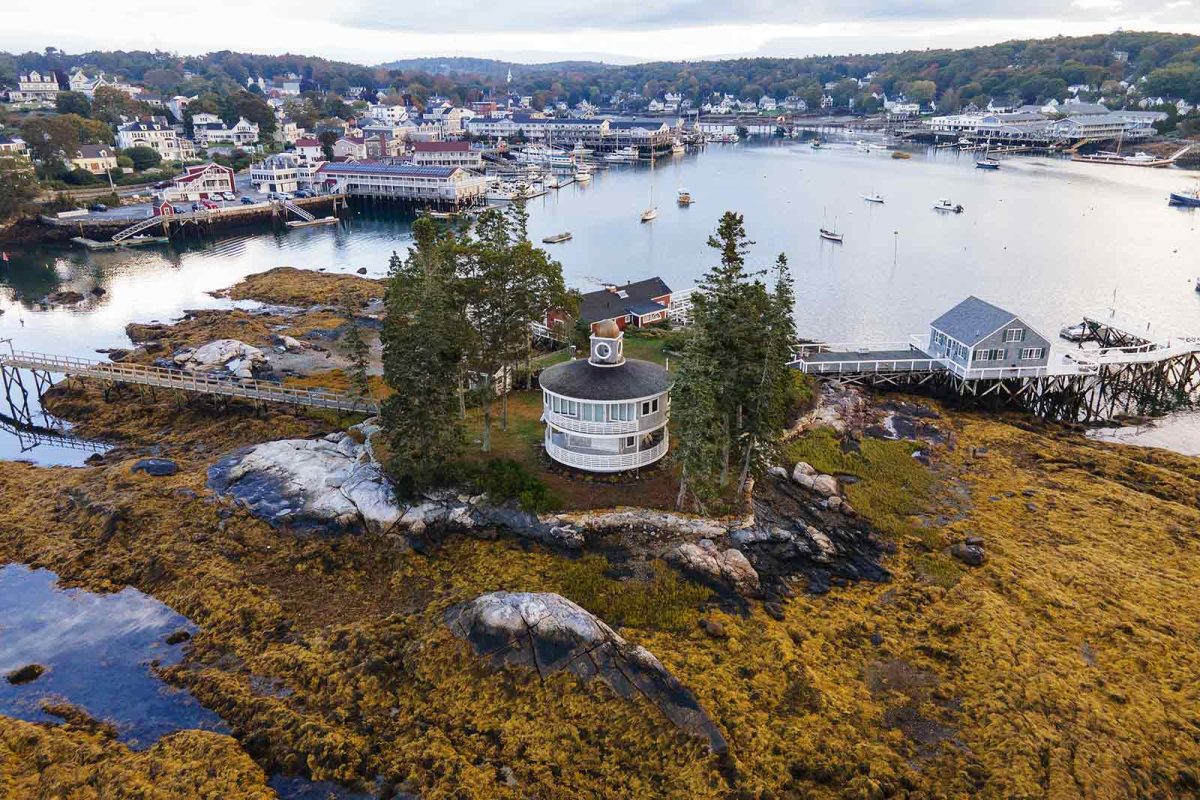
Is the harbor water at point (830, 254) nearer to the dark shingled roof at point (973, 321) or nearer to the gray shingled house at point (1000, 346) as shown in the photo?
the dark shingled roof at point (973, 321)

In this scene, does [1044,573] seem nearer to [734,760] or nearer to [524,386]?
[734,760]

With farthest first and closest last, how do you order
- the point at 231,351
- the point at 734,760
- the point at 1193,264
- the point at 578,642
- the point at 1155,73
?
the point at 1155,73, the point at 1193,264, the point at 231,351, the point at 578,642, the point at 734,760

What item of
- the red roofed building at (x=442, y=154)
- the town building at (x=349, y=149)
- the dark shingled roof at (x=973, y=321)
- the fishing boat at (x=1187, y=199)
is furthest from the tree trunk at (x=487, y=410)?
the town building at (x=349, y=149)

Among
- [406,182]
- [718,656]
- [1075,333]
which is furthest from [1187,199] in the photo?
[718,656]

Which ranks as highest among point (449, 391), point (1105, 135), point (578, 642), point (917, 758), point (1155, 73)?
point (1155, 73)

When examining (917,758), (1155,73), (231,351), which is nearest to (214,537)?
(231,351)

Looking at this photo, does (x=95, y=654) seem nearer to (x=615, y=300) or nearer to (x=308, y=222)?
(x=615, y=300)

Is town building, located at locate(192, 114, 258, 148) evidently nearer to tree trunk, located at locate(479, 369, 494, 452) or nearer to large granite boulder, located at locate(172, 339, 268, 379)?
large granite boulder, located at locate(172, 339, 268, 379)
